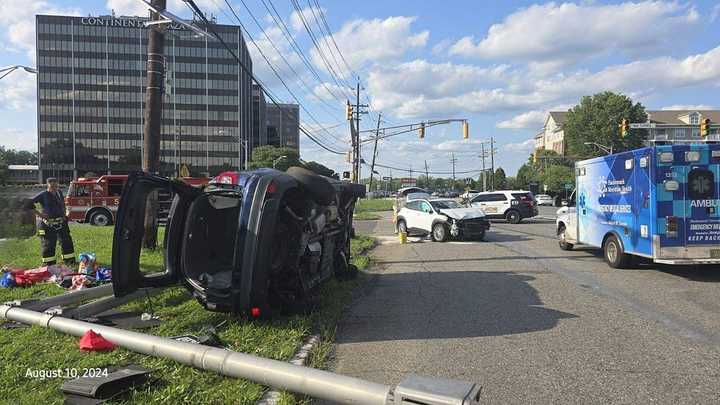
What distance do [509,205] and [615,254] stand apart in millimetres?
16961

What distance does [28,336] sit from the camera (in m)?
5.47

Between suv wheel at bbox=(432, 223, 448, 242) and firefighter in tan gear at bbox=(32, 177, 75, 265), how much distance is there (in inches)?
458

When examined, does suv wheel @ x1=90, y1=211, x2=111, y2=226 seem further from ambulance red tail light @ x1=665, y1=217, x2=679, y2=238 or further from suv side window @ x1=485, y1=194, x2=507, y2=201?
ambulance red tail light @ x1=665, y1=217, x2=679, y2=238

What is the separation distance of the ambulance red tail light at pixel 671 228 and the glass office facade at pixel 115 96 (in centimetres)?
9688

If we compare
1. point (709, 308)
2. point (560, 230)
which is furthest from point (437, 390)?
point (560, 230)

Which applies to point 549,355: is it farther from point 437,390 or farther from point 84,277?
point 84,277

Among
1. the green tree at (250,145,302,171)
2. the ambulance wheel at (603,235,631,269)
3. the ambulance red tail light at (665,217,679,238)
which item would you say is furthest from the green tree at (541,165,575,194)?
the ambulance red tail light at (665,217,679,238)

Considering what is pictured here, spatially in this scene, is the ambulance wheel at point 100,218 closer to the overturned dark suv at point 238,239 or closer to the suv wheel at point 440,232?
the suv wheel at point 440,232

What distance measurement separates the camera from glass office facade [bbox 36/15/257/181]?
104625mm

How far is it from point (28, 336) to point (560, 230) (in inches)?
521

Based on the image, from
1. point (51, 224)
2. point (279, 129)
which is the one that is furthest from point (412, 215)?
point (279, 129)

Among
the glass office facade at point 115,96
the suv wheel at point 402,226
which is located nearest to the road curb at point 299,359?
the suv wheel at point 402,226

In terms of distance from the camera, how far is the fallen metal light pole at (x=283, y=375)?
3.10 m

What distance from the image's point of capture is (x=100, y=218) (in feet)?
79.1
